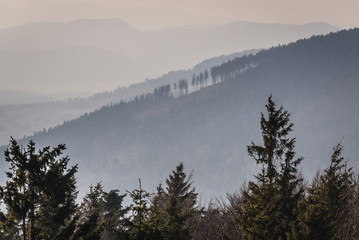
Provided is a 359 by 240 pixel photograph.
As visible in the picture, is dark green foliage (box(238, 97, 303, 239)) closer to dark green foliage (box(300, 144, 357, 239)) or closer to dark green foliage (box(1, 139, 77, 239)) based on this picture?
dark green foliage (box(300, 144, 357, 239))

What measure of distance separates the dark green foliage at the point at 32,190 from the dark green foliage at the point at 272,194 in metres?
5.07

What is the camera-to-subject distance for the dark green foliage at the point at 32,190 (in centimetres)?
1149

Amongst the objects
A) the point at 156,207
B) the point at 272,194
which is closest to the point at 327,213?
the point at 272,194

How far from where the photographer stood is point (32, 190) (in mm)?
11836

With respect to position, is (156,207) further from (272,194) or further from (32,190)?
(32,190)

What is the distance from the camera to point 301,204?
13.7 metres

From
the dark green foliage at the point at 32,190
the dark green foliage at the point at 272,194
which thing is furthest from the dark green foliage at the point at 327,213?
the dark green foliage at the point at 32,190

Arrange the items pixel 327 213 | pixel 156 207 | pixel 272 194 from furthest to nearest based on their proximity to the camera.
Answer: pixel 156 207 < pixel 272 194 < pixel 327 213

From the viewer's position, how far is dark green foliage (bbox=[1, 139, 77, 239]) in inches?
452

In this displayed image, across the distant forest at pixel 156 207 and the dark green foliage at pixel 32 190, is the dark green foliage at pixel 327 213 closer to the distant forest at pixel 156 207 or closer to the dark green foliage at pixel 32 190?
the distant forest at pixel 156 207

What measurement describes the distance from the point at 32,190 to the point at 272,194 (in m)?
6.70

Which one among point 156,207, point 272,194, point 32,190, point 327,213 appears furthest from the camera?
point 156,207

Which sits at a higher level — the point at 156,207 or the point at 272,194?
the point at 272,194

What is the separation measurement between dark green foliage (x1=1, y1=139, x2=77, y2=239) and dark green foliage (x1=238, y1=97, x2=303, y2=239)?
16.6 feet
